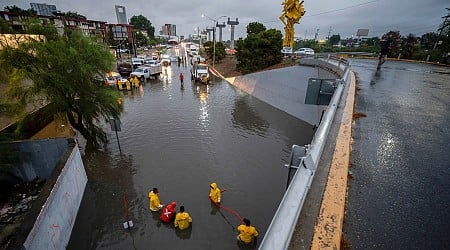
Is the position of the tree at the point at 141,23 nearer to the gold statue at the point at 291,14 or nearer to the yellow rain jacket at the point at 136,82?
the yellow rain jacket at the point at 136,82

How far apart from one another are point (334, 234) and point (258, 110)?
18094 millimetres

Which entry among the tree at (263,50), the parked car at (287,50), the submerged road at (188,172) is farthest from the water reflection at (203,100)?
the parked car at (287,50)

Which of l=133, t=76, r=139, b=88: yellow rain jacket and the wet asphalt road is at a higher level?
the wet asphalt road

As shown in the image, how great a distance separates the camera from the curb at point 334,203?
90.2 inches

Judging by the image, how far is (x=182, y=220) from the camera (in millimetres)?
7234

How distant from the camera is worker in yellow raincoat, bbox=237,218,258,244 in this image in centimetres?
662

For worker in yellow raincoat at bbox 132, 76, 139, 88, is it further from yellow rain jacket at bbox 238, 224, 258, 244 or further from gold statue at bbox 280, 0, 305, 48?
yellow rain jacket at bbox 238, 224, 258, 244

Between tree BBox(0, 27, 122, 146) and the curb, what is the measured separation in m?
11.2

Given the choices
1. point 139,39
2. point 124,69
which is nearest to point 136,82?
point 124,69

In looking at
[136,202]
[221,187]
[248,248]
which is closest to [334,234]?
[248,248]

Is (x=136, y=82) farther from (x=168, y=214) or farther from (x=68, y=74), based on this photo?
(x=168, y=214)

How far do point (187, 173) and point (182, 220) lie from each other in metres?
3.35

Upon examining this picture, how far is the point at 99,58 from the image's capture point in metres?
11.1

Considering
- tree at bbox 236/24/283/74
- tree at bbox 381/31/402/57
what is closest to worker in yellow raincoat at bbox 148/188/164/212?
tree at bbox 236/24/283/74
